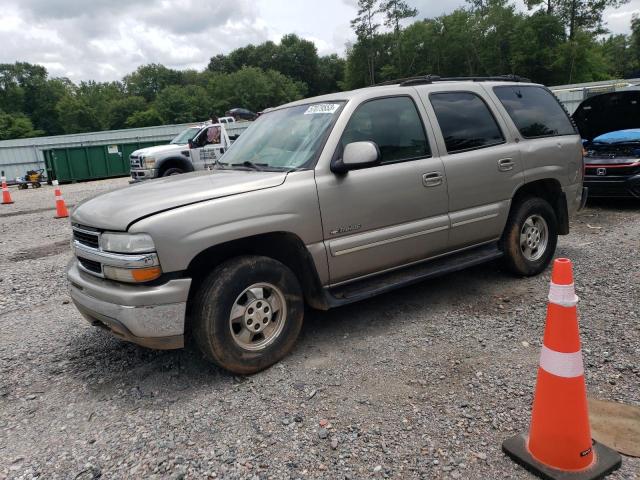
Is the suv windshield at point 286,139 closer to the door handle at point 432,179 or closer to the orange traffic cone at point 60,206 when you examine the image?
the door handle at point 432,179

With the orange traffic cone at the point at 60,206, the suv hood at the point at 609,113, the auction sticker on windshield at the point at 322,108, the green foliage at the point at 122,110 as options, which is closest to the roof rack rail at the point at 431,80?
the auction sticker on windshield at the point at 322,108

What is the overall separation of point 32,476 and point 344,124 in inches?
116

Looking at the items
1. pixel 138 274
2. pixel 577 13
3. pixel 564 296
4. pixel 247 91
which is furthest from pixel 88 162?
pixel 247 91

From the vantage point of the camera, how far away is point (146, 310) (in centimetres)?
300

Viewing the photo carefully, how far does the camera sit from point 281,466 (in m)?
2.52

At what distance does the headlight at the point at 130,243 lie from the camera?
296cm

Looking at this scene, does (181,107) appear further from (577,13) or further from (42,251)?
(42,251)

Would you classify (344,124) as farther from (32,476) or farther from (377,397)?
(32,476)

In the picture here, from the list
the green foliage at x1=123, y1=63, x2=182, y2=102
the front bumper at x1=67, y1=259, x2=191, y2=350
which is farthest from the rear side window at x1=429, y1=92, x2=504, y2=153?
the green foliage at x1=123, y1=63, x2=182, y2=102

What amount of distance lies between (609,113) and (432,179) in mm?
6992

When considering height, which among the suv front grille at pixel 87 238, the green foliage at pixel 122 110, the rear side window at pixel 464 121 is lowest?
the suv front grille at pixel 87 238

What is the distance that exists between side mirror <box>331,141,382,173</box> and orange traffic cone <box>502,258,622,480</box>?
5.25ft

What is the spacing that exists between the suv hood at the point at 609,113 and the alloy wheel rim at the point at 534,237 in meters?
5.38

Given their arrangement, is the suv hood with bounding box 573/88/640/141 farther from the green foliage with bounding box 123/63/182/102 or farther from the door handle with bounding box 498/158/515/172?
the green foliage with bounding box 123/63/182/102
